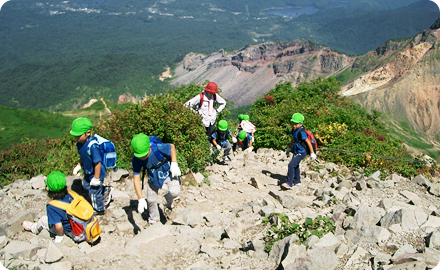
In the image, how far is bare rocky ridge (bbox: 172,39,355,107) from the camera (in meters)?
114

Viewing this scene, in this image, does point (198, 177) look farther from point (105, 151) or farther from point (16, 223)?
point (16, 223)

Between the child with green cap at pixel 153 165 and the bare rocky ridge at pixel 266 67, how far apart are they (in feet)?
318

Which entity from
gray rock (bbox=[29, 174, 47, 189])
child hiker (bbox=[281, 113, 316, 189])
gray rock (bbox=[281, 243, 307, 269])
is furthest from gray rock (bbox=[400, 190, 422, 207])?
gray rock (bbox=[29, 174, 47, 189])

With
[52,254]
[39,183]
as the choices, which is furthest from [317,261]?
[39,183]

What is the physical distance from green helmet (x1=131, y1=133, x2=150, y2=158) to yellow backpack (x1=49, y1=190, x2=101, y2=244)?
1.09 metres

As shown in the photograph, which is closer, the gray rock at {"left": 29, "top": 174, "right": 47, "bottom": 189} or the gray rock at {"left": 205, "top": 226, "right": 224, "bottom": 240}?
the gray rock at {"left": 205, "top": 226, "right": 224, "bottom": 240}

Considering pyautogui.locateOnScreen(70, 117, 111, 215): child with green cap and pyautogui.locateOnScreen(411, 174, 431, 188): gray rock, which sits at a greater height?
pyautogui.locateOnScreen(70, 117, 111, 215): child with green cap

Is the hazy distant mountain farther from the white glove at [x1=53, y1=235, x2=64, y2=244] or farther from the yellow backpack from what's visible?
the white glove at [x1=53, y1=235, x2=64, y2=244]

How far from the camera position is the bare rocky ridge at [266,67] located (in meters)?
114

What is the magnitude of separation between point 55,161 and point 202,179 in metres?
3.72

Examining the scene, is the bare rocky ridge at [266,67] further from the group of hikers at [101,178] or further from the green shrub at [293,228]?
the green shrub at [293,228]

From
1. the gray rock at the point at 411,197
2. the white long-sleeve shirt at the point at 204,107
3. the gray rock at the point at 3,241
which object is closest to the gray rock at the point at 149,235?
the gray rock at the point at 3,241

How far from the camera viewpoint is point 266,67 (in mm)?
126000

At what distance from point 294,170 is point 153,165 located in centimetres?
380
